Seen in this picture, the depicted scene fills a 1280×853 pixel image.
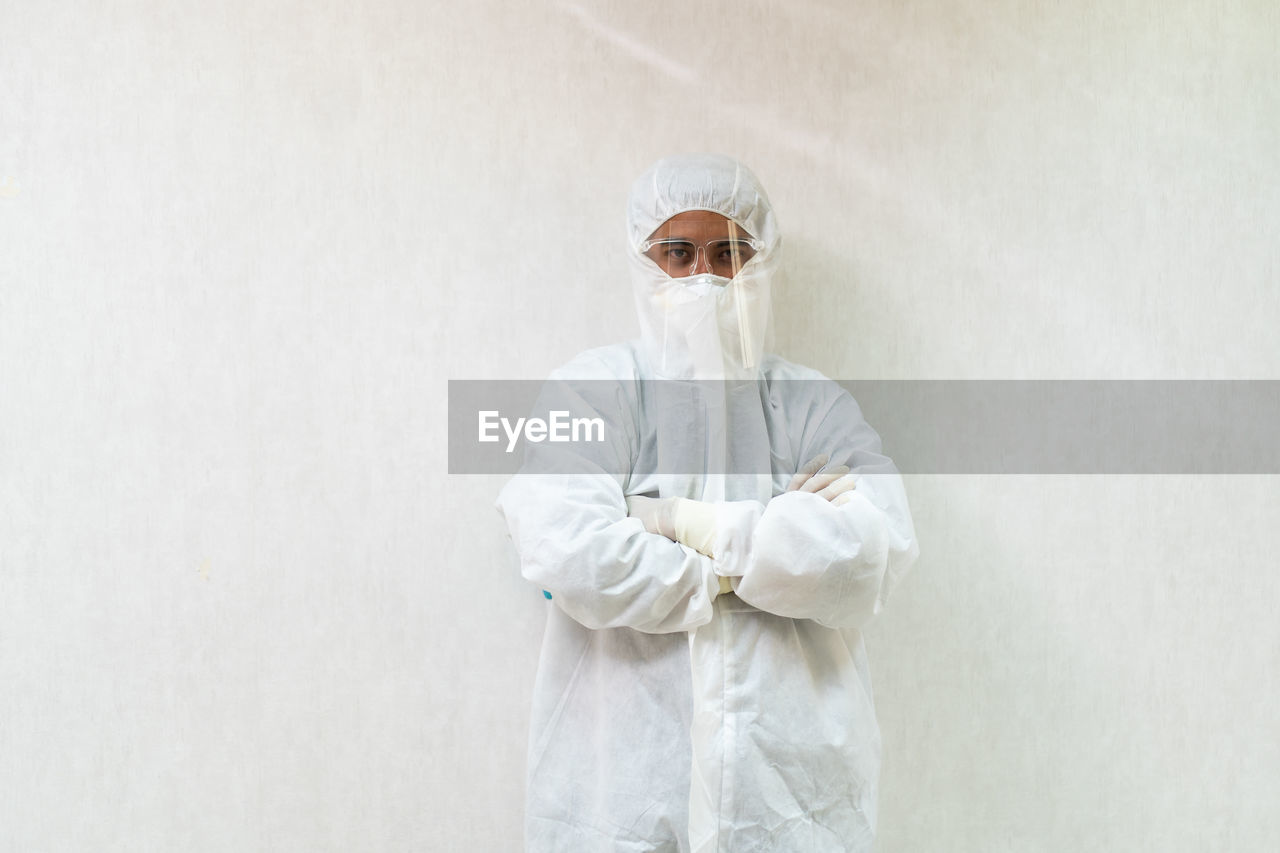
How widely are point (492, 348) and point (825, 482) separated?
0.70 meters

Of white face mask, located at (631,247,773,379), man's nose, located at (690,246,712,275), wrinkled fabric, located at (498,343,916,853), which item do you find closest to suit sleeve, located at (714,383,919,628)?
wrinkled fabric, located at (498,343,916,853)

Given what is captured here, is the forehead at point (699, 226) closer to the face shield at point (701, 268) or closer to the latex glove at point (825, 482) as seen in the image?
the face shield at point (701, 268)

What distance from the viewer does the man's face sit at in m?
1.54

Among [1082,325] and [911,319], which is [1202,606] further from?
[911,319]

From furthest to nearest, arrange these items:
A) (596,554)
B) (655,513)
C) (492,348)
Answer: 1. (492,348)
2. (655,513)
3. (596,554)

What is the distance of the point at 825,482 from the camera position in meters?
1.45

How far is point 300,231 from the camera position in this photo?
176 centimetres

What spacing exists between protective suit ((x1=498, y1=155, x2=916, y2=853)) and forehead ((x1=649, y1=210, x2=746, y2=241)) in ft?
0.05

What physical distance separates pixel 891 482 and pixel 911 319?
0.52 m

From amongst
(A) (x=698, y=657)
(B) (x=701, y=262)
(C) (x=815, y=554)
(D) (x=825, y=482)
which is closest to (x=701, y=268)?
(B) (x=701, y=262)

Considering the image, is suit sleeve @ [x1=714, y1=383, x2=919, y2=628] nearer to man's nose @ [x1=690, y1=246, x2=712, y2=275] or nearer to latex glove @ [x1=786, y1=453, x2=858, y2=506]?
latex glove @ [x1=786, y1=453, x2=858, y2=506]

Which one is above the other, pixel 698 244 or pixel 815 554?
pixel 698 244

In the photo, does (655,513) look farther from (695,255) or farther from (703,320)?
(695,255)

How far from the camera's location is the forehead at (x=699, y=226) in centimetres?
154
